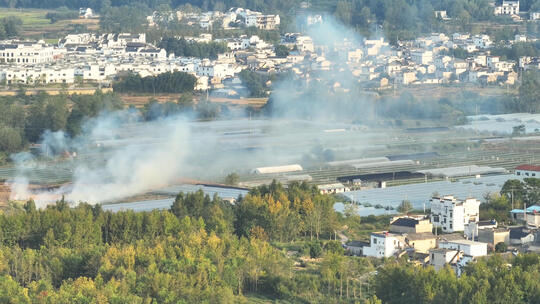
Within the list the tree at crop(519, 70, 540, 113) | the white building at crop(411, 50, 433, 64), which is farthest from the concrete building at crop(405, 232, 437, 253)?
the white building at crop(411, 50, 433, 64)

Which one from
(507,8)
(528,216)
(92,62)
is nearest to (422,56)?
(92,62)

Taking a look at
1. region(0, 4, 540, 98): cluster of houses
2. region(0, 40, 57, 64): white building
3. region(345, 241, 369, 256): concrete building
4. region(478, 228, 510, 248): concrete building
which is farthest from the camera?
region(0, 40, 57, 64): white building

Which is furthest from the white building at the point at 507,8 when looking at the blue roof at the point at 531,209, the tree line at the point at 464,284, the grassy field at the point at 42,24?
the tree line at the point at 464,284

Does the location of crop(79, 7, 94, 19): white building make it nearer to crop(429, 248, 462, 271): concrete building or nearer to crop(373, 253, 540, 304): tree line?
crop(429, 248, 462, 271): concrete building

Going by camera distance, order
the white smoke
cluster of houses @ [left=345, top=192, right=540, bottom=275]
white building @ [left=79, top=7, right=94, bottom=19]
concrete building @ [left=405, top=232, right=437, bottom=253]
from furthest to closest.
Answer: white building @ [left=79, top=7, right=94, bottom=19] < the white smoke < concrete building @ [left=405, top=232, right=437, bottom=253] < cluster of houses @ [left=345, top=192, right=540, bottom=275]

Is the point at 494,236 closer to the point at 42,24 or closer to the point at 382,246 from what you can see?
the point at 382,246

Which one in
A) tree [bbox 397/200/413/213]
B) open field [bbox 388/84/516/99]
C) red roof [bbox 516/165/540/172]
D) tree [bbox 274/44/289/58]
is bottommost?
open field [bbox 388/84/516/99]
